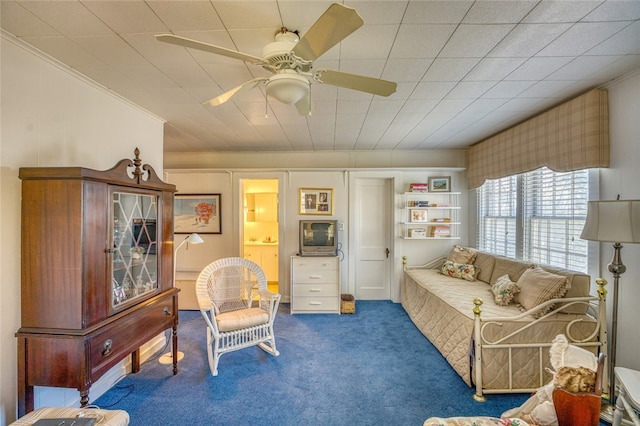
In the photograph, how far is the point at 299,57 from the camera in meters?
1.27

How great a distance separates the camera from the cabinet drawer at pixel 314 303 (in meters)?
3.86

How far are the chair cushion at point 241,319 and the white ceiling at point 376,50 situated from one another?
2.00 meters

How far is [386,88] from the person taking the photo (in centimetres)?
143

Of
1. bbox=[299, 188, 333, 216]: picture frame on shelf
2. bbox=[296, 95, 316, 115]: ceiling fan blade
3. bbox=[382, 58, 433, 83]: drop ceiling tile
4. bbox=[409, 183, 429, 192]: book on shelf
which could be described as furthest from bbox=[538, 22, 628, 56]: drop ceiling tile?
bbox=[299, 188, 333, 216]: picture frame on shelf

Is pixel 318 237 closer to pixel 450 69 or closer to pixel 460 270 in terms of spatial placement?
pixel 460 270

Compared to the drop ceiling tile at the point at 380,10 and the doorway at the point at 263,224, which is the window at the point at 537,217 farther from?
the doorway at the point at 263,224

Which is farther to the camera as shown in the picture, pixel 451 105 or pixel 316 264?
pixel 316 264

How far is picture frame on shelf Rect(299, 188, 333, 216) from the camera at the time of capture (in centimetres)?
431

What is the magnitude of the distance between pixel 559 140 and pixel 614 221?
1096mm

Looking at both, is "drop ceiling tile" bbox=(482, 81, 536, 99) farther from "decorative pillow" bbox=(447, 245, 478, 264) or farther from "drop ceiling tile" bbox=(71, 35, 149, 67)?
"drop ceiling tile" bbox=(71, 35, 149, 67)

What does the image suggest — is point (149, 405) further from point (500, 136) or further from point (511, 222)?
point (500, 136)

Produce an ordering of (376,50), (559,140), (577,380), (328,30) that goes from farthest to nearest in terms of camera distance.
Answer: (559,140)
(376,50)
(577,380)
(328,30)

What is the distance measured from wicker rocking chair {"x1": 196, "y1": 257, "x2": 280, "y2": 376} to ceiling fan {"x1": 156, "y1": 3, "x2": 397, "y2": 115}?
5.93ft

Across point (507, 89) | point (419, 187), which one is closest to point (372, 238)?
point (419, 187)
